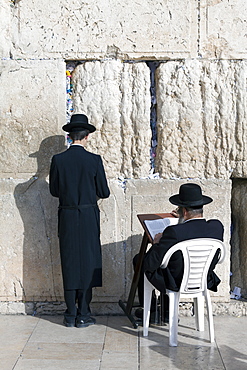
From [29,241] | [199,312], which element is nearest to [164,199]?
[199,312]

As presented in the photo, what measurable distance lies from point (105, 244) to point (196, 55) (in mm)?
2022

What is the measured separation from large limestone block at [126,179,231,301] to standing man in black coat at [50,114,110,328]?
1.48 feet

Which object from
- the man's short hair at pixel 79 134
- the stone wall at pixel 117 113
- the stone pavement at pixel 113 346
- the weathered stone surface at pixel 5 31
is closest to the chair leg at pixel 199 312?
the stone pavement at pixel 113 346

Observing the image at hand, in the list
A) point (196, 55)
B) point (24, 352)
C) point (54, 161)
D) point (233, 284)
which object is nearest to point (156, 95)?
point (196, 55)

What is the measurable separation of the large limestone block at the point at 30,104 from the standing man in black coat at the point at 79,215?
430 millimetres

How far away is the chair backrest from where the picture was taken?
438cm

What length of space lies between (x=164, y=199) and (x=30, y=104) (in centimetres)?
158

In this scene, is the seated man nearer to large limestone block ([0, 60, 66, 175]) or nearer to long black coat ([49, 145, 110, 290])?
long black coat ([49, 145, 110, 290])

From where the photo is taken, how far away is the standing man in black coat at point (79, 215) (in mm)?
5047

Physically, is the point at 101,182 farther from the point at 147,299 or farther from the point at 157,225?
the point at 147,299

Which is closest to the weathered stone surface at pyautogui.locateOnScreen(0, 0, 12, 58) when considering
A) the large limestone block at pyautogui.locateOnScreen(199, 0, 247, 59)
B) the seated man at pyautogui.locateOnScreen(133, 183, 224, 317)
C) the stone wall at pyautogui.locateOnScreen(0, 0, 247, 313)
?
the stone wall at pyautogui.locateOnScreen(0, 0, 247, 313)

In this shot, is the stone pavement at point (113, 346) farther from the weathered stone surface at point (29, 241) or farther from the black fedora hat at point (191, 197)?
the black fedora hat at point (191, 197)

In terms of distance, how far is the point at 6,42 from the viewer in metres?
5.50

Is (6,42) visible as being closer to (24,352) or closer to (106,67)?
(106,67)
